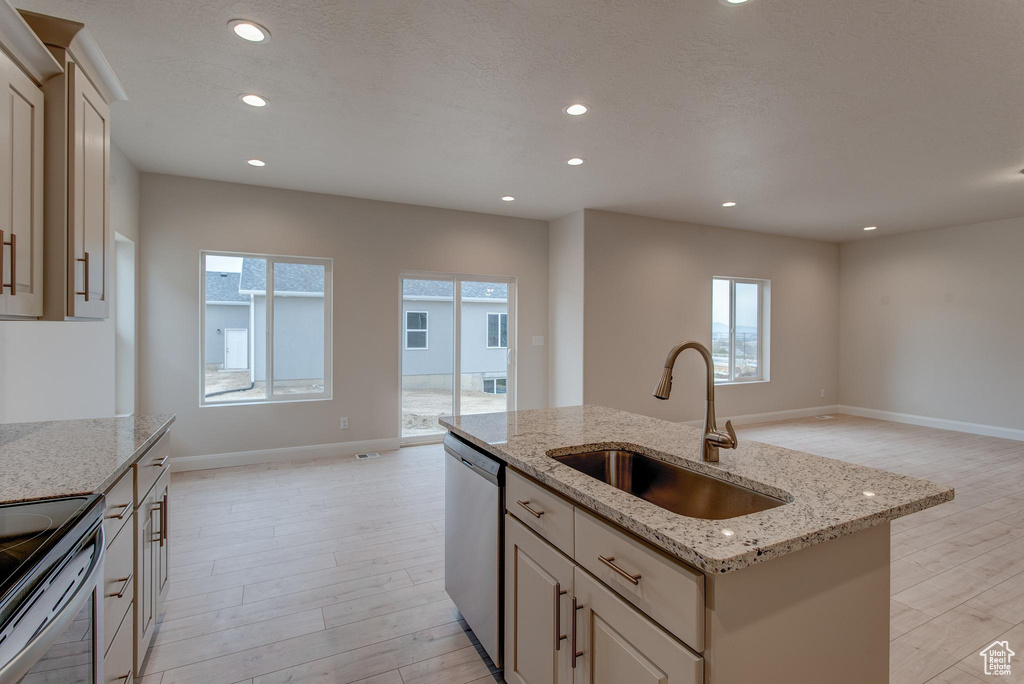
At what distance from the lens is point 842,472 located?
1.47 m

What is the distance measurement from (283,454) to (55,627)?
161 inches

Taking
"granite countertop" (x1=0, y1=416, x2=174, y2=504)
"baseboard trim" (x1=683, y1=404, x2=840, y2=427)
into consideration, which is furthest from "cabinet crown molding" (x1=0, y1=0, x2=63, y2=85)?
"baseboard trim" (x1=683, y1=404, x2=840, y2=427)

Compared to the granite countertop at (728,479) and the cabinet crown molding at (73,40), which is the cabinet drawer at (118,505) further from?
the cabinet crown molding at (73,40)

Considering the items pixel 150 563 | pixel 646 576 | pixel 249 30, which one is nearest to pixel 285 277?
pixel 249 30

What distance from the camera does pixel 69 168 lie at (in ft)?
5.69

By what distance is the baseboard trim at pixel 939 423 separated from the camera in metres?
5.93

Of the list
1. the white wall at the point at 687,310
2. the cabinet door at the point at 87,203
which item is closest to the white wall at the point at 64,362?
the cabinet door at the point at 87,203

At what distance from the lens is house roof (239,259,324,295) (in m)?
4.79

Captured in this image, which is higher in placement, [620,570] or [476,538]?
[620,570]

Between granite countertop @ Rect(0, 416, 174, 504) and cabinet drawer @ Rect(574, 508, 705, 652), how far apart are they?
1367 mm

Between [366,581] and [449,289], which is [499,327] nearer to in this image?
[449,289]

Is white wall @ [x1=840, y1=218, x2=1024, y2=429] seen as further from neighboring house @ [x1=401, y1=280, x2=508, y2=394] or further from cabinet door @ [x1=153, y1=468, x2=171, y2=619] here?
cabinet door @ [x1=153, y1=468, x2=171, y2=619]

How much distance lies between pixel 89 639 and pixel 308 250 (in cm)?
417

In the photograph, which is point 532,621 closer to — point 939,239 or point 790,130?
point 790,130
